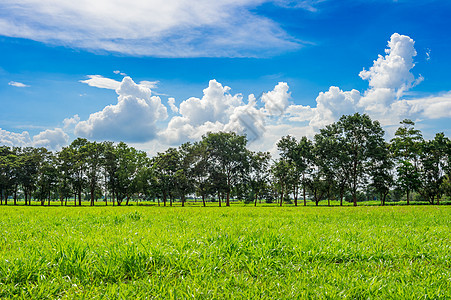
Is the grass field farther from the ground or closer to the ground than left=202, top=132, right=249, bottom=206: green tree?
closer to the ground

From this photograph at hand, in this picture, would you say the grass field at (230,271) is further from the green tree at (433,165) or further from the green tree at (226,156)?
the green tree at (433,165)

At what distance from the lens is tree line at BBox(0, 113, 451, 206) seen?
6506cm

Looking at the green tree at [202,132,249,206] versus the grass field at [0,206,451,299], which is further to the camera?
the green tree at [202,132,249,206]

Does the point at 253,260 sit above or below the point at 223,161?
below

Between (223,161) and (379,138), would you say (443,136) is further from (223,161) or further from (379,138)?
(223,161)

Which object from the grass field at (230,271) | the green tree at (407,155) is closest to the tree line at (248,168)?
the green tree at (407,155)

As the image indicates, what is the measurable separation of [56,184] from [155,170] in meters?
31.4

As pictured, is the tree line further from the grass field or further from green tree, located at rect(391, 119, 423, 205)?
the grass field

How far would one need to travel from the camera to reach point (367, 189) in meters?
66.2

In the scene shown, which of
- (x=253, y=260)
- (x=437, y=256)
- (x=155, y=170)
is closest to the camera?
(x=253, y=260)

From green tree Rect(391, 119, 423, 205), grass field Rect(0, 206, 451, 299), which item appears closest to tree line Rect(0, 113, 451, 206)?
green tree Rect(391, 119, 423, 205)

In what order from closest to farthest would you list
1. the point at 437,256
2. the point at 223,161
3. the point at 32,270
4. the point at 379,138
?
the point at 32,270 < the point at 437,256 < the point at 379,138 < the point at 223,161

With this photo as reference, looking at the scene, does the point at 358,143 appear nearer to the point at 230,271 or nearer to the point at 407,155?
the point at 407,155

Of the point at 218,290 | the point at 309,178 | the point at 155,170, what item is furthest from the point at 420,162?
the point at 218,290
